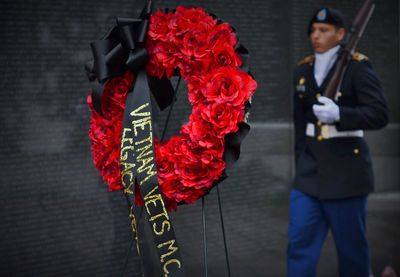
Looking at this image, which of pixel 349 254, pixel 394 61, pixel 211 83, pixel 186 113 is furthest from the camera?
pixel 394 61

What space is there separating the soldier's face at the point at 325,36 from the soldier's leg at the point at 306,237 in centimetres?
98

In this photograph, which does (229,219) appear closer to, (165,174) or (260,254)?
(260,254)

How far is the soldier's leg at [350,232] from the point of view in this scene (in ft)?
13.3

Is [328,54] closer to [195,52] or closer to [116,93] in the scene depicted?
[195,52]

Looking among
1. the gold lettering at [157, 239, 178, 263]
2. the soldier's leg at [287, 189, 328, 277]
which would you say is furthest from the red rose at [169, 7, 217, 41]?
the soldier's leg at [287, 189, 328, 277]

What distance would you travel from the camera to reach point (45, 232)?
14.2ft

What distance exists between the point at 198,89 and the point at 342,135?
1.40 m

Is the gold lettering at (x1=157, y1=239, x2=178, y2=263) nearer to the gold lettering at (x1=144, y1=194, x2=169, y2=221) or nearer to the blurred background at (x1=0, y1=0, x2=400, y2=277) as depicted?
the gold lettering at (x1=144, y1=194, x2=169, y2=221)

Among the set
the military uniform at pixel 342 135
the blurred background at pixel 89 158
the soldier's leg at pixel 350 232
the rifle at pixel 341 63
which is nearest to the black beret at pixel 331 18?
the rifle at pixel 341 63

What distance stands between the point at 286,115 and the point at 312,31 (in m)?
1.21

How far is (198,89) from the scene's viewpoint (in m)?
3.07

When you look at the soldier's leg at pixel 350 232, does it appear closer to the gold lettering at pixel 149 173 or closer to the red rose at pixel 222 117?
the red rose at pixel 222 117

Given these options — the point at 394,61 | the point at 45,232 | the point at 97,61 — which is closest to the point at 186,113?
the point at 45,232

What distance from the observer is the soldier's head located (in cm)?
417
